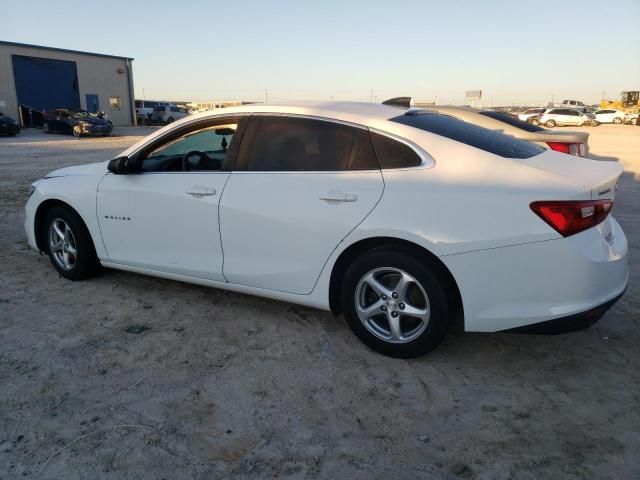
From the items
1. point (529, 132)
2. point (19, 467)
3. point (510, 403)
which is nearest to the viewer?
point (19, 467)

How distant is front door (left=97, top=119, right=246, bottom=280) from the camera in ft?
12.2

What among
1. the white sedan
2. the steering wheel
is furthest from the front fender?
the steering wheel

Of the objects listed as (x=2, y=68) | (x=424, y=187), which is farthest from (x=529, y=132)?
(x=2, y=68)

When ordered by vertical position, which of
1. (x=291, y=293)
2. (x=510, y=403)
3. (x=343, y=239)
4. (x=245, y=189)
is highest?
(x=245, y=189)

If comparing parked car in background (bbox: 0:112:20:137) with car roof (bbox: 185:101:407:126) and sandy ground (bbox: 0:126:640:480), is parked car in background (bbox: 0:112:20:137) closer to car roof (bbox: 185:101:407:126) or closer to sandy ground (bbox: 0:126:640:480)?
sandy ground (bbox: 0:126:640:480)

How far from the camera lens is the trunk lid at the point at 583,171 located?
2834 mm

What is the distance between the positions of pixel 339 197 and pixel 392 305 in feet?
2.46

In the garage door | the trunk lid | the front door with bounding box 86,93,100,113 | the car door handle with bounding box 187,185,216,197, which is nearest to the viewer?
the trunk lid

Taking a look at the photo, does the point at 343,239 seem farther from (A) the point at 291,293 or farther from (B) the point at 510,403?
(B) the point at 510,403

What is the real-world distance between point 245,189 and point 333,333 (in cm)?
120

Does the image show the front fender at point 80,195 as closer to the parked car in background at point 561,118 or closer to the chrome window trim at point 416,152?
the chrome window trim at point 416,152

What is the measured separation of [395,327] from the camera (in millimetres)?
3205

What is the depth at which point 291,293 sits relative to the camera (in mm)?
3533

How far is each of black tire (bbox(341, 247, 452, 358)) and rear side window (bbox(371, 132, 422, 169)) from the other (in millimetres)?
535
